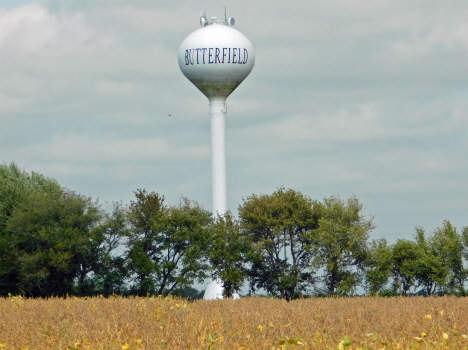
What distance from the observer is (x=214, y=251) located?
4656 cm

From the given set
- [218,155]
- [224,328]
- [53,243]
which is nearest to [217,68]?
[218,155]

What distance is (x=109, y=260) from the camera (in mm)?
47469

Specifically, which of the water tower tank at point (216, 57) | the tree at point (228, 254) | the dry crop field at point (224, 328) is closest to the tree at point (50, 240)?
the tree at point (228, 254)

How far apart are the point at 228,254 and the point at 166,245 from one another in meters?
4.37

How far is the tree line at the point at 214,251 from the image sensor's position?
46250mm

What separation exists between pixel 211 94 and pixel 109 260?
485 inches

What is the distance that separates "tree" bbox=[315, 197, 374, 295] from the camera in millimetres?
46094

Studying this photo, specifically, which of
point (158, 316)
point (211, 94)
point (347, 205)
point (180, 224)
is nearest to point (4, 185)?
point (180, 224)

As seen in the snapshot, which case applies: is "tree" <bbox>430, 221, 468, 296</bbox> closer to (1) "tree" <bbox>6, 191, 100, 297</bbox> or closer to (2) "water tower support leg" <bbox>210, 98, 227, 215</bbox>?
(2) "water tower support leg" <bbox>210, 98, 227, 215</bbox>

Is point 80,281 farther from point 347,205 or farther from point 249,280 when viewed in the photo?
point 347,205

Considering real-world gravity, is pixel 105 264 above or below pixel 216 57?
below

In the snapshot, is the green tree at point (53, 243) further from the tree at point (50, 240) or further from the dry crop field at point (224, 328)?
the dry crop field at point (224, 328)

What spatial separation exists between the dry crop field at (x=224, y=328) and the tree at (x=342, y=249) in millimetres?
30203

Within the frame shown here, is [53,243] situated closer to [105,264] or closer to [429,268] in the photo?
[105,264]
